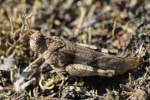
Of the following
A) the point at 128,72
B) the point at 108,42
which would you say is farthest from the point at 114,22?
the point at 128,72

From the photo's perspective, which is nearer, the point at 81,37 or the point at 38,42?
the point at 38,42

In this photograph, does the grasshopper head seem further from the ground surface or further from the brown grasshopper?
the ground surface

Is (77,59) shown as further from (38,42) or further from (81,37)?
(81,37)

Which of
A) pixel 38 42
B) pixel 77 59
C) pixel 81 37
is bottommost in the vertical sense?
pixel 77 59

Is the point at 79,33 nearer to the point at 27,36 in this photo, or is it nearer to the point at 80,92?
the point at 27,36

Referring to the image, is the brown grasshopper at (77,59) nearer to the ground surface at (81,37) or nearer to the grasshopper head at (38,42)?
the grasshopper head at (38,42)

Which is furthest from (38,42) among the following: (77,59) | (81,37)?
(81,37)

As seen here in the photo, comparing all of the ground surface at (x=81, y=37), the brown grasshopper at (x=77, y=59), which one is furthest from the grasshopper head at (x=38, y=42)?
the ground surface at (x=81, y=37)

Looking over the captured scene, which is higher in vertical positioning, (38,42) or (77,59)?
(38,42)
